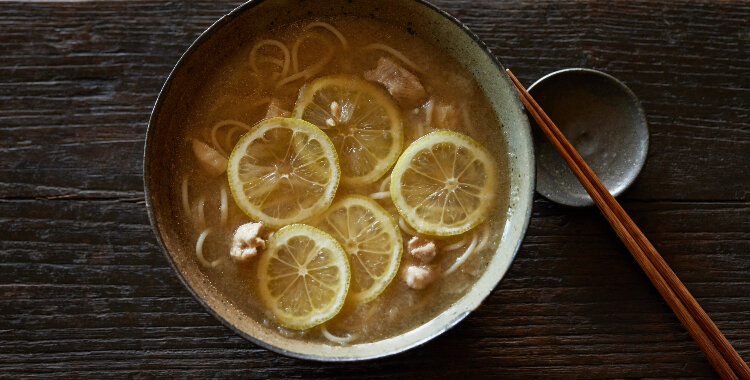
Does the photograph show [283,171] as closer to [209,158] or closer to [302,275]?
[209,158]

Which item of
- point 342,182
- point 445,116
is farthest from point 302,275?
point 445,116

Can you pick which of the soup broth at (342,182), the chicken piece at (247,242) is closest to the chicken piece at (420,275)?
the soup broth at (342,182)

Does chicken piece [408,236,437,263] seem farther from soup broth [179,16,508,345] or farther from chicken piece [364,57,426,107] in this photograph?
chicken piece [364,57,426,107]

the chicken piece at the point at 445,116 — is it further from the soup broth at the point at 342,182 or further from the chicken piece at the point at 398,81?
the chicken piece at the point at 398,81

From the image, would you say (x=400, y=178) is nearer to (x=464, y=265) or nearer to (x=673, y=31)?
(x=464, y=265)

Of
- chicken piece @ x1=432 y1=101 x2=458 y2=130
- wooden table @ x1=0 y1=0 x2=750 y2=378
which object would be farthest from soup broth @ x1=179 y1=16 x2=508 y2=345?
wooden table @ x1=0 y1=0 x2=750 y2=378

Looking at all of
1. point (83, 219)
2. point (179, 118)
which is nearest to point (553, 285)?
point (179, 118)
